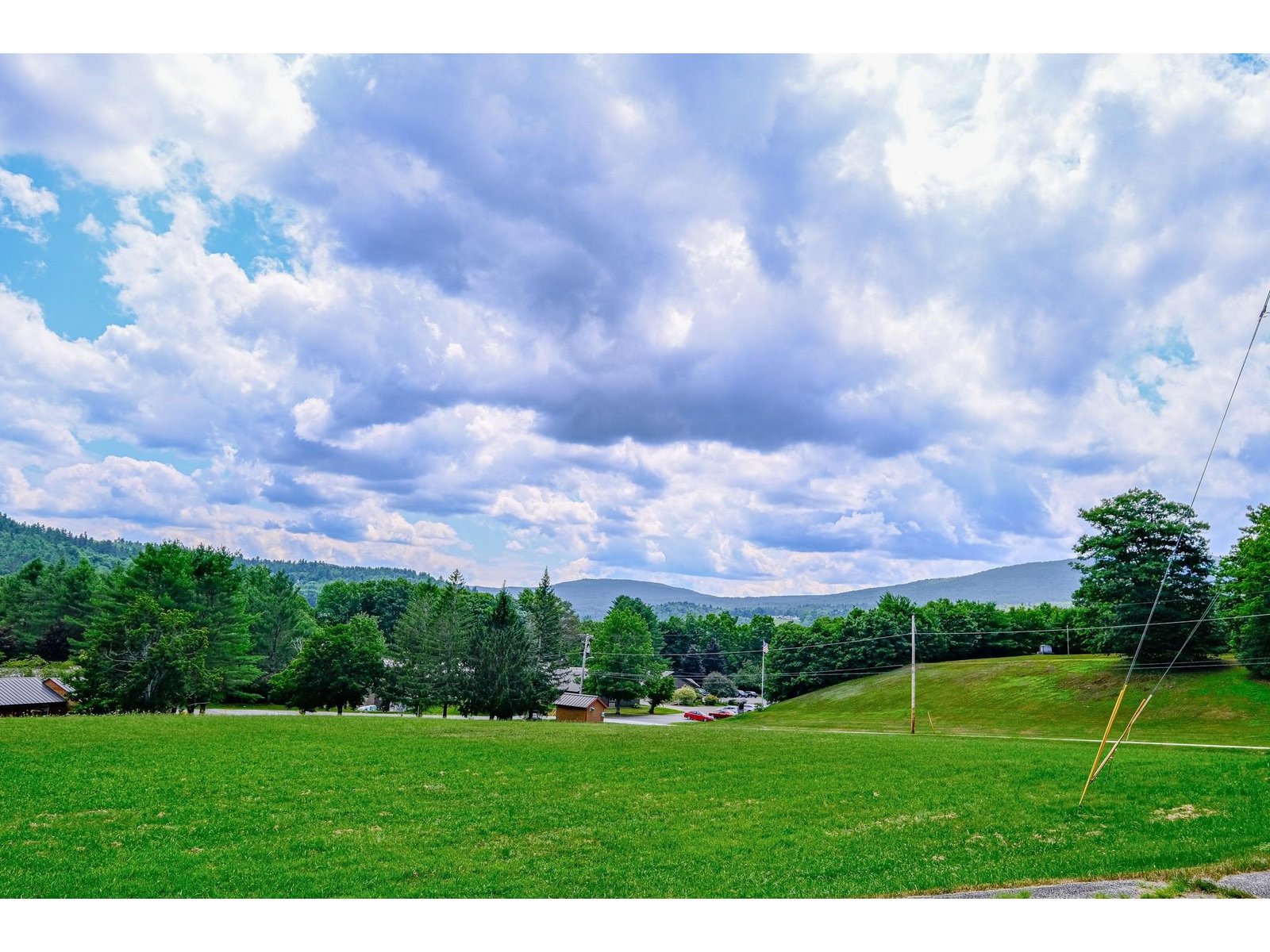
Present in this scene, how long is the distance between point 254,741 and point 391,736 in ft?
18.8

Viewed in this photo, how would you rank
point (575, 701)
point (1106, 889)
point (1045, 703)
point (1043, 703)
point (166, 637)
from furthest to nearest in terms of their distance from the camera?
1. point (575, 701)
2. point (1043, 703)
3. point (1045, 703)
4. point (166, 637)
5. point (1106, 889)

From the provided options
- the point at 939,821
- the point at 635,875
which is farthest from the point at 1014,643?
the point at 635,875

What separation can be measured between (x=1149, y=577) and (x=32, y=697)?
77.0 metres

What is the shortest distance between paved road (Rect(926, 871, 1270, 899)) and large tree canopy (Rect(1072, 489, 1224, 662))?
148 ft

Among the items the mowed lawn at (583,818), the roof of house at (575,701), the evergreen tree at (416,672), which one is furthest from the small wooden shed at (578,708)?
the mowed lawn at (583,818)

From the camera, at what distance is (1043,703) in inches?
2127

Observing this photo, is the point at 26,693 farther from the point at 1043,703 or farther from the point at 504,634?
the point at 1043,703

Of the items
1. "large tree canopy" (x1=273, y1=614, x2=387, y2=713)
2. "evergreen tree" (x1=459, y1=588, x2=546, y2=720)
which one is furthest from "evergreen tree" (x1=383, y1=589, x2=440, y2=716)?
"evergreen tree" (x1=459, y1=588, x2=546, y2=720)

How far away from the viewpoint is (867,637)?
81.5 meters

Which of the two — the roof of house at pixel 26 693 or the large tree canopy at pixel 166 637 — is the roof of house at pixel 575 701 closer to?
the large tree canopy at pixel 166 637

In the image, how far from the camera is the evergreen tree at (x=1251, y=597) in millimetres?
46312

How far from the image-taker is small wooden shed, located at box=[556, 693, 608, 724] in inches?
2559

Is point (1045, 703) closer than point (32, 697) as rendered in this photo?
No

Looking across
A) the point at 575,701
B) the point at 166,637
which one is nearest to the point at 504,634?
the point at 575,701
